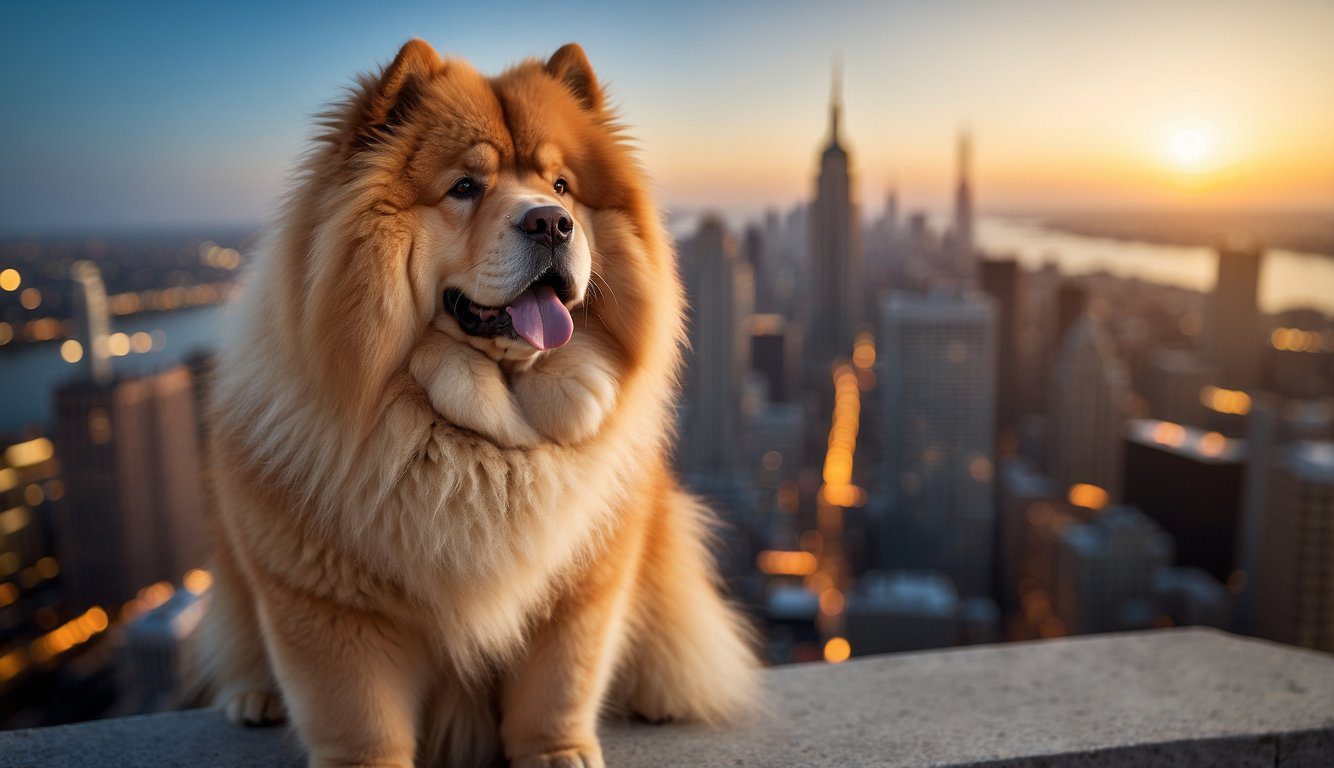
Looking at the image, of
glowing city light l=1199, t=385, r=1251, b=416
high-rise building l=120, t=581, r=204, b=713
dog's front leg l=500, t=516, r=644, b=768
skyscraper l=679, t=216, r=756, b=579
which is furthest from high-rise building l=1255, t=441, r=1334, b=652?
high-rise building l=120, t=581, r=204, b=713

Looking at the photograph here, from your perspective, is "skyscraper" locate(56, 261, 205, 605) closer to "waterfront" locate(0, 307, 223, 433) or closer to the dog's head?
"waterfront" locate(0, 307, 223, 433)

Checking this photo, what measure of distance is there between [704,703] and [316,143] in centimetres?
140

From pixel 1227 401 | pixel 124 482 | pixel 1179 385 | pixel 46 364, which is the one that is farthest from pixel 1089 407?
pixel 46 364

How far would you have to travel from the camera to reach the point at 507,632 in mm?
1535

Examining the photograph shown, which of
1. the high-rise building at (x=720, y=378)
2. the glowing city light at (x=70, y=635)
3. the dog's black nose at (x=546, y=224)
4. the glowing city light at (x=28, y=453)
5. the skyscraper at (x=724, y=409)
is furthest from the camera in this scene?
the skyscraper at (x=724, y=409)

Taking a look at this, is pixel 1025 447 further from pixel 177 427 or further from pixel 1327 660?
pixel 1327 660

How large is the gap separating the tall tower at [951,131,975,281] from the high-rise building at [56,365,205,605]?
1584 centimetres

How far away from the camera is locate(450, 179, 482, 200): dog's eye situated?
57.3 inches

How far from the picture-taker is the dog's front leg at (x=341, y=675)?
1.47m

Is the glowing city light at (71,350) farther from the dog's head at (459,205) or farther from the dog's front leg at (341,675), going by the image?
the dog's head at (459,205)

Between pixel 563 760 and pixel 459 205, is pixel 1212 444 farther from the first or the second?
pixel 459 205

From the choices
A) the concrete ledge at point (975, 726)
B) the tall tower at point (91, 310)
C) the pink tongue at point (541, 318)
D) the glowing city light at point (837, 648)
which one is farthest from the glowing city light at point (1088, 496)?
the pink tongue at point (541, 318)

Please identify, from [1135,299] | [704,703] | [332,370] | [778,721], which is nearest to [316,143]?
[332,370]

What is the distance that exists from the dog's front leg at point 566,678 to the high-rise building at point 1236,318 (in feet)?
60.0
